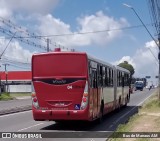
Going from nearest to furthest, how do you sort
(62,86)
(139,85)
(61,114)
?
(61,114) → (62,86) → (139,85)

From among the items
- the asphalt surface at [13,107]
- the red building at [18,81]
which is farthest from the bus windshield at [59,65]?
the red building at [18,81]

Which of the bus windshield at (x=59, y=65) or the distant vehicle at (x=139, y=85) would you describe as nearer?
the bus windshield at (x=59, y=65)

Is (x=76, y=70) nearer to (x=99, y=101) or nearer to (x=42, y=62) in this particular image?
(x=42, y=62)

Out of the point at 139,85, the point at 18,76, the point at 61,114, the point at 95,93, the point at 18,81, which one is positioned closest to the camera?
the point at 61,114

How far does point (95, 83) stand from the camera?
18.6 metres

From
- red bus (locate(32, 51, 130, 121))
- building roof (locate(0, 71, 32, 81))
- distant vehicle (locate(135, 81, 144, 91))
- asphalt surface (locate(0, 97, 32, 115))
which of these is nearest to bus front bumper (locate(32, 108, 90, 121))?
red bus (locate(32, 51, 130, 121))

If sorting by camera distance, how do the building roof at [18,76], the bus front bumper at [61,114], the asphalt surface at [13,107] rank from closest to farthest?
the bus front bumper at [61,114] → the asphalt surface at [13,107] → the building roof at [18,76]

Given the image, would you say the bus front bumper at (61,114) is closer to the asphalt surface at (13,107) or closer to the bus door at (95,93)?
the bus door at (95,93)

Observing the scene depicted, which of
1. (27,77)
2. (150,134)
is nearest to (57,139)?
(150,134)

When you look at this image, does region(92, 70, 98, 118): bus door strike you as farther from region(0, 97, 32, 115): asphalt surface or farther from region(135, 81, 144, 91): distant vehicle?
region(135, 81, 144, 91): distant vehicle

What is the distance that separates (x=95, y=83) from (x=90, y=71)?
121 cm

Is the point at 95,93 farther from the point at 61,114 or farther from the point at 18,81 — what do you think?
the point at 18,81

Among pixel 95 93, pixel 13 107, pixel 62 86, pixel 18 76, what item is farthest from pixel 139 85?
pixel 62 86

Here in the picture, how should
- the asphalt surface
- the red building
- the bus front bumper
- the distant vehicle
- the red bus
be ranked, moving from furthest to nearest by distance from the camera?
1. the red building
2. the distant vehicle
3. the asphalt surface
4. the red bus
5. the bus front bumper
